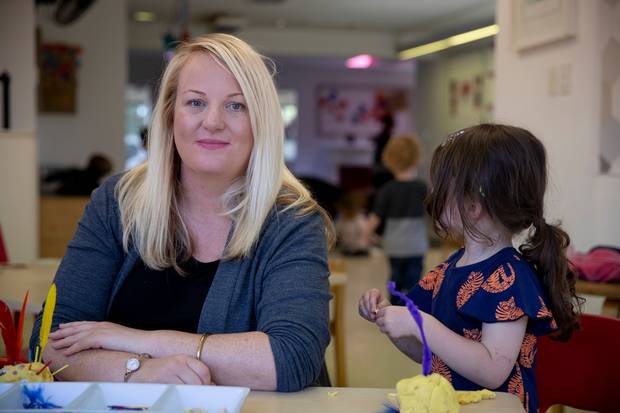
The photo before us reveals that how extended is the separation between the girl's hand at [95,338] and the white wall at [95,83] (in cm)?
715

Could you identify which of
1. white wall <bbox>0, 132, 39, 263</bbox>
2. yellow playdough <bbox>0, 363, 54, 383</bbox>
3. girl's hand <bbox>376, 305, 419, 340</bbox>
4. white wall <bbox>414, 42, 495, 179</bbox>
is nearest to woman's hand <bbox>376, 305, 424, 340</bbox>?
girl's hand <bbox>376, 305, 419, 340</bbox>

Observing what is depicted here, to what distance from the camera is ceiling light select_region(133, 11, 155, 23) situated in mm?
10430

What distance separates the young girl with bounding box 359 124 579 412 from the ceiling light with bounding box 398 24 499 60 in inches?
331

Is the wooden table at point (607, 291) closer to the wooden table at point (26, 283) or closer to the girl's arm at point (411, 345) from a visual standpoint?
the girl's arm at point (411, 345)

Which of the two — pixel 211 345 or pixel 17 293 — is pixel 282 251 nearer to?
pixel 211 345

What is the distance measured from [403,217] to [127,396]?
453 cm

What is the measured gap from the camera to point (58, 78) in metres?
8.16

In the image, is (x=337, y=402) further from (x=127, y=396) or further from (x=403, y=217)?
(x=403, y=217)

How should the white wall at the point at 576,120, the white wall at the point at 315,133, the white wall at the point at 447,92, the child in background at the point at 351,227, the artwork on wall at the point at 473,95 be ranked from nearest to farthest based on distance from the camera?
the white wall at the point at 576,120 → the child in background at the point at 351,227 → the artwork on wall at the point at 473,95 → the white wall at the point at 447,92 → the white wall at the point at 315,133

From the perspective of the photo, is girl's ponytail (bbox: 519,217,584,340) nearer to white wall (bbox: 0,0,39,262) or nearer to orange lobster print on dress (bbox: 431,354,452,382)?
orange lobster print on dress (bbox: 431,354,452,382)

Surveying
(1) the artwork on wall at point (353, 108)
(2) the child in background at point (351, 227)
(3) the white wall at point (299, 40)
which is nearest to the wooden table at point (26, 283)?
(2) the child in background at point (351, 227)

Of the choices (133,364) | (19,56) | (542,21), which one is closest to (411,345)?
(133,364)

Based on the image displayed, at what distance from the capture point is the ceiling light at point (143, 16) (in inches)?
A: 411

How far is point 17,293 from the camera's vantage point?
257 cm
